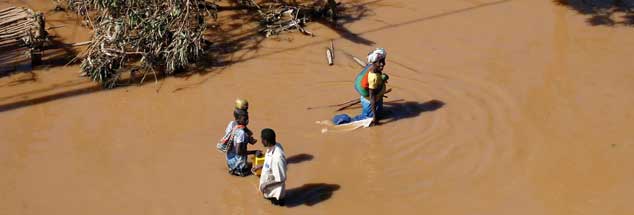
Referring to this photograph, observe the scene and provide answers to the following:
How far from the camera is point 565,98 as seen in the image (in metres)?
9.85

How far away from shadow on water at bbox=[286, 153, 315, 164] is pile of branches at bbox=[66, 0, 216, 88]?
95.8 inches

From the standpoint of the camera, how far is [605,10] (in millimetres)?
12117

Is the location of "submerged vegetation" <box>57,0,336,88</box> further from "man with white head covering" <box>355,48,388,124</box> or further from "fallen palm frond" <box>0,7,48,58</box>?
"man with white head covering" <box>355,48,388,124</box>

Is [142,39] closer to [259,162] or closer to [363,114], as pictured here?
[363,114]

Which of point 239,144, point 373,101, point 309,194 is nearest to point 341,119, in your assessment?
point 373,101

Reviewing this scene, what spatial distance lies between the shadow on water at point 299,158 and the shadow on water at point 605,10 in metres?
5.40

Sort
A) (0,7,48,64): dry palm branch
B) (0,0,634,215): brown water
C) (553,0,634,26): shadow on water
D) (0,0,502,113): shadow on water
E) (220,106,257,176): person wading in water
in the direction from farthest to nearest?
1. (553,0,634,26): shadow on water
2. (0,7,48,64): dry palm branch
3. (0,0,502,113): shadow on water
4. (0,0,634,215): brown water
5. (220,106,257,176): person wading in water

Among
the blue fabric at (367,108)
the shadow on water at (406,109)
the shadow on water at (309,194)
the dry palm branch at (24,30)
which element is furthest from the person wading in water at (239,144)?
the dry palm branch at (24,30)

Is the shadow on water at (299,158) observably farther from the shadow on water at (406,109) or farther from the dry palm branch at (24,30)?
the dry palm branch at (24,30)

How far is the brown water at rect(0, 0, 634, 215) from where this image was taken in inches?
313

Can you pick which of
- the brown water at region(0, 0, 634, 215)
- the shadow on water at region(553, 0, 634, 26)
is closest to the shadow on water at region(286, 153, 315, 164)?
the brown water at region(0, 0, 634, 215)

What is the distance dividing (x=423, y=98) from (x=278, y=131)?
1895 mm

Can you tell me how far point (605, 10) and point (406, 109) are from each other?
14.3ft

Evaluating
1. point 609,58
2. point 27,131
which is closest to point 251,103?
point 27,131
